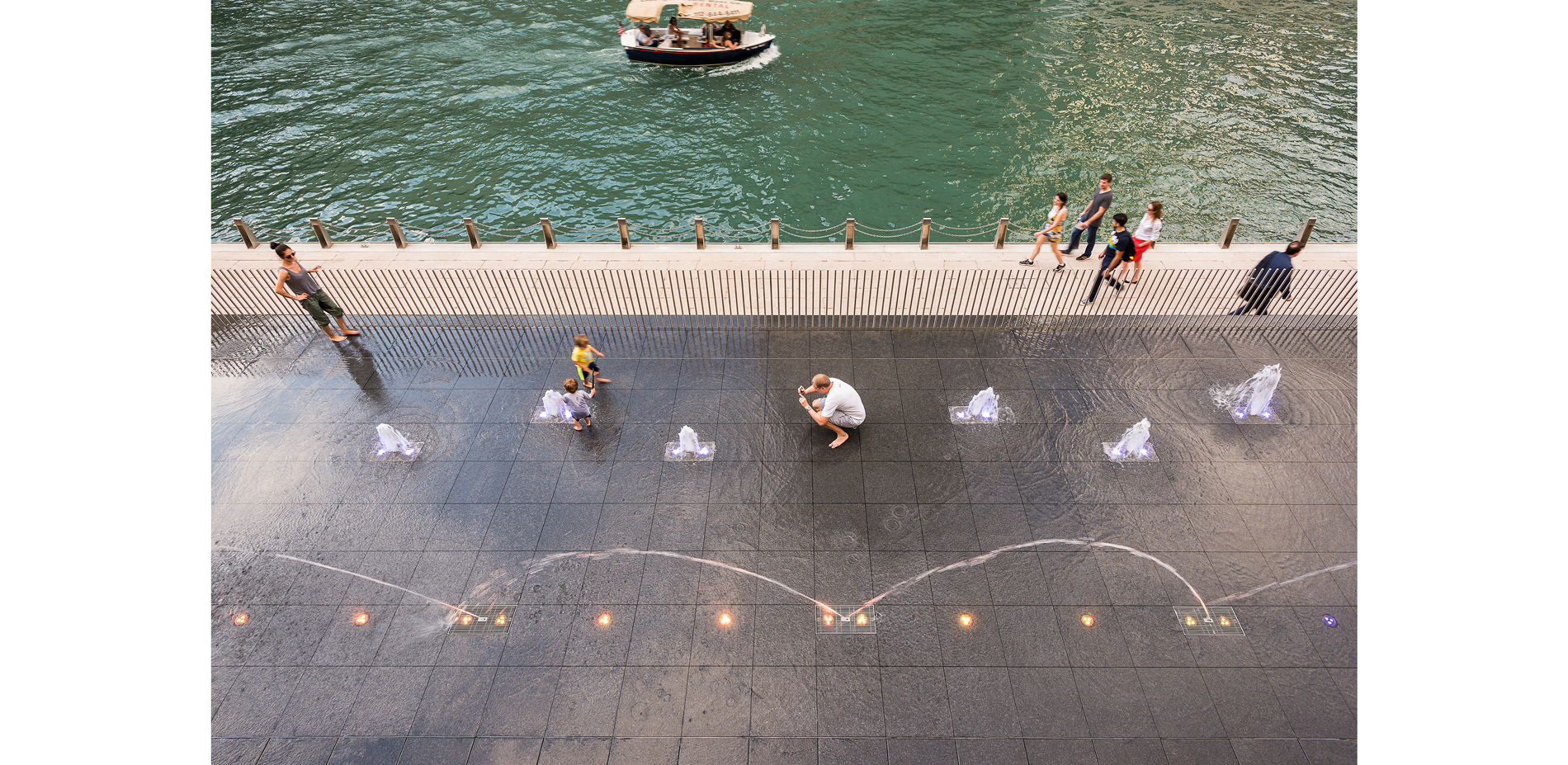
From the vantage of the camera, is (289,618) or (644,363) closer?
(289,618)

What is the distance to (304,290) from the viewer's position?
11875mm

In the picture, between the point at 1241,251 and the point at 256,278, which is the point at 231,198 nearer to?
the point at 256,278

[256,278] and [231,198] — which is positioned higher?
[256,278]

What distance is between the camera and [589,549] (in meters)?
8.88

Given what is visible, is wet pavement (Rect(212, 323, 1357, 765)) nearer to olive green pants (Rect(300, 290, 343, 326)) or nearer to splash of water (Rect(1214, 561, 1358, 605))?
splash of water (Rect(1214, 561, 1358, 605))

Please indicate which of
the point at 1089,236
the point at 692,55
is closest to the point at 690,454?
the point at 1089,236

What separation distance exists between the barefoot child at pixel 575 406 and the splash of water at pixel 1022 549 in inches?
213

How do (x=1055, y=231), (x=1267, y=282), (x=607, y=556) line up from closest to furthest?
1. (x=607, y=556)
2. (x=1267, y=282)
3. (x=1055, y=231)

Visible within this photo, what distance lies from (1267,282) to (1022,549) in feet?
29.5

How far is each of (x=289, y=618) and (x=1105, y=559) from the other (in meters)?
11.3

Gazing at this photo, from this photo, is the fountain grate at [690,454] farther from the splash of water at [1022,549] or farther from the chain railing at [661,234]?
the chain railing at [661,234]

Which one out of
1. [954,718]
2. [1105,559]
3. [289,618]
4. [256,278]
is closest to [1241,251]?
[1105,559]

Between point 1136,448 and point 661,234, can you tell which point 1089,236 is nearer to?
point 1136,448

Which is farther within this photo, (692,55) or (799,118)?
(692,55)
